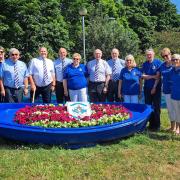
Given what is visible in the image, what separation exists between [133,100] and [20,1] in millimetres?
16944

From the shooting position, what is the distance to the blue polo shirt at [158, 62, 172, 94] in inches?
331

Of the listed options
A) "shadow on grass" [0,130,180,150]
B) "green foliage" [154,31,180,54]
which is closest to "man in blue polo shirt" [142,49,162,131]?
"shadow on grass" [0,130,180,150]

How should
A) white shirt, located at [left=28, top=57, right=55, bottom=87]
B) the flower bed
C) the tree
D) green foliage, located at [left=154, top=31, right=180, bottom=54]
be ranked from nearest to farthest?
the flower bed, white shirt, located at [left=28, top=57, right=55, bottom=87], the tree, green foliage, located at [left=154, top=31, right=180, bottom=54]

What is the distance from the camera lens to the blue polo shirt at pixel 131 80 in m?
8.88

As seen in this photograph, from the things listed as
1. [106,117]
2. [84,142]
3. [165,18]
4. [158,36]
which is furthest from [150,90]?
[165,18]

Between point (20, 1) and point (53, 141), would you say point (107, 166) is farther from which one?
point (20, 1)

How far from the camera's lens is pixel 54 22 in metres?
27.8

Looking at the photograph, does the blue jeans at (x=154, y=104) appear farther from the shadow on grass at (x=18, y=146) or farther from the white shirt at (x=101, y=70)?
the shadow on grass at (x=18, y=146)

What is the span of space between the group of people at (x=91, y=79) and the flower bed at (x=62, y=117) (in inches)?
28.4

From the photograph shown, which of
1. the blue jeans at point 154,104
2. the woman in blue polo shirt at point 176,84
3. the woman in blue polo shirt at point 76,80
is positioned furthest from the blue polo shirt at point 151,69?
the woman in blue polo shirt at point 76,80

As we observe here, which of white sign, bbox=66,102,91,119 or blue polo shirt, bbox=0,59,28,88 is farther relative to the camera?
blue polo shirt, bbox=0,59,28,88

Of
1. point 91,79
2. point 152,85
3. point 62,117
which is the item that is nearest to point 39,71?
point 91,79

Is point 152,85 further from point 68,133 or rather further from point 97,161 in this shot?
point 97,161

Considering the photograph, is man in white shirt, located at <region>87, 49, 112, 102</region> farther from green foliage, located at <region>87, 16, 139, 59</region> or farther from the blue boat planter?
green foliage, located at <region>87, 16, 139, 59</region>
